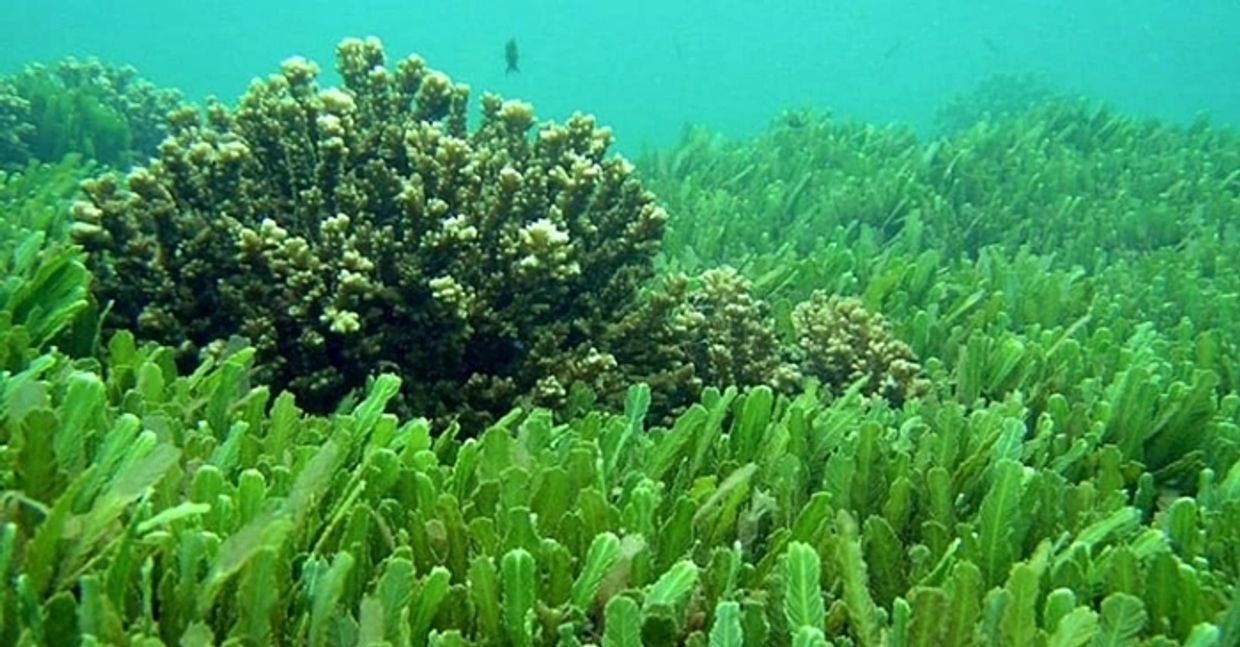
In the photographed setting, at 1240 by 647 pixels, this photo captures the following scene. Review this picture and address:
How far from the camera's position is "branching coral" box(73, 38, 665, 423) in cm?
453

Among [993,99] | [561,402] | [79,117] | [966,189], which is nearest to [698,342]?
[561,402]

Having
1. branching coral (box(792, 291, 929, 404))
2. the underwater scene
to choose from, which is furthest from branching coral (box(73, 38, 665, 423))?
branching coral (box(792, 291, 929, 404))

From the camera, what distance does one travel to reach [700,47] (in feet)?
444

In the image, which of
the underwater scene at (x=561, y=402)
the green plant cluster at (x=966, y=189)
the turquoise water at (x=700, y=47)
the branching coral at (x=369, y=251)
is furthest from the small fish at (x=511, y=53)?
the turquoise water at (x=700, y=47)

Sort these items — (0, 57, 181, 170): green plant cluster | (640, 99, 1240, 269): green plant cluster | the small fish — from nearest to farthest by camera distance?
(640, 99, 1240, 269): green plant cluster → (0, 57, 181, 170): green plant cluster → the small fish

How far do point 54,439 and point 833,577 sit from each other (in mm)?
2063

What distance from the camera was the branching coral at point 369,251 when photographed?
14.9 ft

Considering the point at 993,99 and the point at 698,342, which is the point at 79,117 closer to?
the point at 698,342

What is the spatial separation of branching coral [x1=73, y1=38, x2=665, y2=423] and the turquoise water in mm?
32596

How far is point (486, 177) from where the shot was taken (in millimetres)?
5164

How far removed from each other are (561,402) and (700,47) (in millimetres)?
135791

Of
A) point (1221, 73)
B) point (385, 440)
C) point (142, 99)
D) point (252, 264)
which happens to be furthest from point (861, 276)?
point (1221, 73)

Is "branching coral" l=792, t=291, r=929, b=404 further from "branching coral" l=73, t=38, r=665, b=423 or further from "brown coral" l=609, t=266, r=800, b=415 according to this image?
"branching coral" l=73, t=38, r=665, b=423

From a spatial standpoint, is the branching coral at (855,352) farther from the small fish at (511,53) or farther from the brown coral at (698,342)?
the small fish at (511,53)
